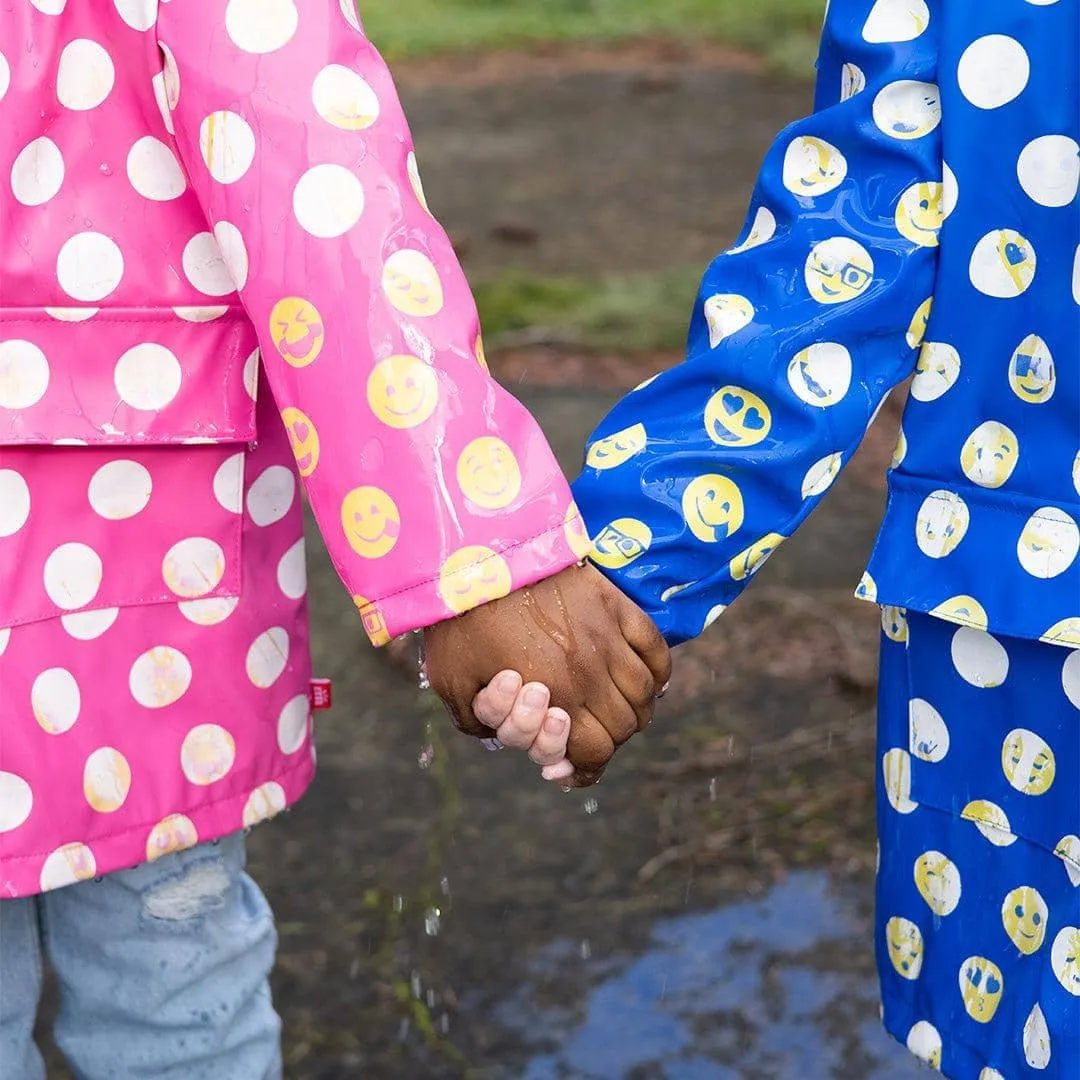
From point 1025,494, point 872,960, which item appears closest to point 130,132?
point 1025,494

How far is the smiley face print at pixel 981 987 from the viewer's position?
5.35 feet

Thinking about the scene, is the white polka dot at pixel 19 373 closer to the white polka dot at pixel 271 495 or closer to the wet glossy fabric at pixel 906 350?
the white polka dot at pixel 271 495

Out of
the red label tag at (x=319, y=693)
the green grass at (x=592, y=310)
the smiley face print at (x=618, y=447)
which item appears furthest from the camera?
the green grass at (x=592, y=310)

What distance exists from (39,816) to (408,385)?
55 centimetres

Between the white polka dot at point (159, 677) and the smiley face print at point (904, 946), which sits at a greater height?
the white polka dot at point (159, 677)

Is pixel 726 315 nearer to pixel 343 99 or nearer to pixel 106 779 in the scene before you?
pixel 343 99

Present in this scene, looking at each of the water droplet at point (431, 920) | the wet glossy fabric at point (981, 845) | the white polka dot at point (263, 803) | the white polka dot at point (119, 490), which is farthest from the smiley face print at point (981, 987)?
the water droplet at point (431, 920)

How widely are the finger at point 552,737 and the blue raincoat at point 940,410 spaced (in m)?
0.13

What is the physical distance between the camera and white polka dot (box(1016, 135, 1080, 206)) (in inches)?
56.5

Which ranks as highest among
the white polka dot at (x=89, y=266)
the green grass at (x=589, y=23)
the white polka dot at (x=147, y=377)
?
the white polka dot at (x=89, y=266)

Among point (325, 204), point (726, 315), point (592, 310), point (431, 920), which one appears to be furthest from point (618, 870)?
point (592, 310)

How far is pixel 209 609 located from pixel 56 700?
16cm

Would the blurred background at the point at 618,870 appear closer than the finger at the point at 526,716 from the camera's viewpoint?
No

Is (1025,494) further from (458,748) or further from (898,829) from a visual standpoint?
(458,748)
